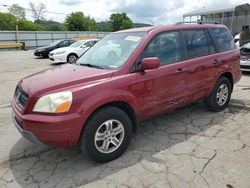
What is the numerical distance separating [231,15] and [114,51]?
34.3m

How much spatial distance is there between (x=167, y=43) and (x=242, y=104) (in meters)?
2.66

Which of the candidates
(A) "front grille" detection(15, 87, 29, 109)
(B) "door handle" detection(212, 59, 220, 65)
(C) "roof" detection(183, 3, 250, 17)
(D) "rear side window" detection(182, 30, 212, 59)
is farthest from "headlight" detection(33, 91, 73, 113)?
(C) "roof" detection(183, 3, 250, 17)

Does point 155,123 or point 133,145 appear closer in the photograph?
point 133,145

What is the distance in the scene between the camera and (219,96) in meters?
5.04

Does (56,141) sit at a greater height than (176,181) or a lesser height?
greater

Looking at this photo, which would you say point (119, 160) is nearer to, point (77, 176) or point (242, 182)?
point (77, 176)

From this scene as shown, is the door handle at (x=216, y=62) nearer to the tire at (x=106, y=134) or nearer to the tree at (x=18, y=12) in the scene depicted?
the tire at (x=106, y=134)

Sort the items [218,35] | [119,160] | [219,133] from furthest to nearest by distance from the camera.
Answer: [218,35] < [219,133] < [119,160]

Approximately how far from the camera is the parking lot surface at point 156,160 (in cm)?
292

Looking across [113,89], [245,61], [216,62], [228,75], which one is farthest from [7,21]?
[113,89]

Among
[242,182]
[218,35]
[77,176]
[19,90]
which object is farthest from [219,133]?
[19,90]

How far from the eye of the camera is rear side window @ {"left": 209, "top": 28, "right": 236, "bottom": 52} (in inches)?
190

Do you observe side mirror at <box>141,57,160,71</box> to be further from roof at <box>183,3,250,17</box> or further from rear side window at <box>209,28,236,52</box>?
roof at <box>183,3,250,17</box>

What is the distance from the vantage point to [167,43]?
3.96m
